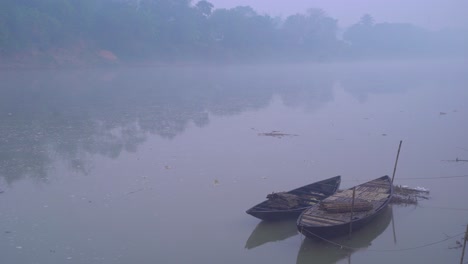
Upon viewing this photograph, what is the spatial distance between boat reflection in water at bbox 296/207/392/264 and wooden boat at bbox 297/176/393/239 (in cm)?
26

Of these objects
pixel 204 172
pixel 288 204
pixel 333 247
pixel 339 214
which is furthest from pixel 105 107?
pixel 333 247

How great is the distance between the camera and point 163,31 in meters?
65.8

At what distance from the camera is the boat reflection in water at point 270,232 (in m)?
10.2

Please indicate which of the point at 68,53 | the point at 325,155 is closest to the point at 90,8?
the point at 68,53

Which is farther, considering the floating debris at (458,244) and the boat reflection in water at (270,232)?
the boat reflection in water at (270,232)

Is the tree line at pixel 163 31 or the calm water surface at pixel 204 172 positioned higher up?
the tree line at pixel 163 31

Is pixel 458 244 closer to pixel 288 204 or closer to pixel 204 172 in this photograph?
pixel 288 204

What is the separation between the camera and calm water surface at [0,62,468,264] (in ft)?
32.4

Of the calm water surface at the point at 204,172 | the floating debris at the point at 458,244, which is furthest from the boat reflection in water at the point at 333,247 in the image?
the floating debris at the point at 458,244

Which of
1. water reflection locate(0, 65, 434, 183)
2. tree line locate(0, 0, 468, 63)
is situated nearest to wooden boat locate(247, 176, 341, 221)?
water reflection locate(0, 65, 434, 183)

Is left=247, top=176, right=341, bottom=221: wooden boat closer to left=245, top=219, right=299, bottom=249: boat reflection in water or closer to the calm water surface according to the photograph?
left=245, top=219, right=299, bottom=249: boat reflection in water

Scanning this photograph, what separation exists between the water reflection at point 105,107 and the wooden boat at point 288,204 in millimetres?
6699

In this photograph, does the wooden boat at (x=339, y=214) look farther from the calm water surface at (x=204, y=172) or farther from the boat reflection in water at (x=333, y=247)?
the calm water surface at (x=204, y=172)

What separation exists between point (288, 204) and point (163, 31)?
5836 centimetres
